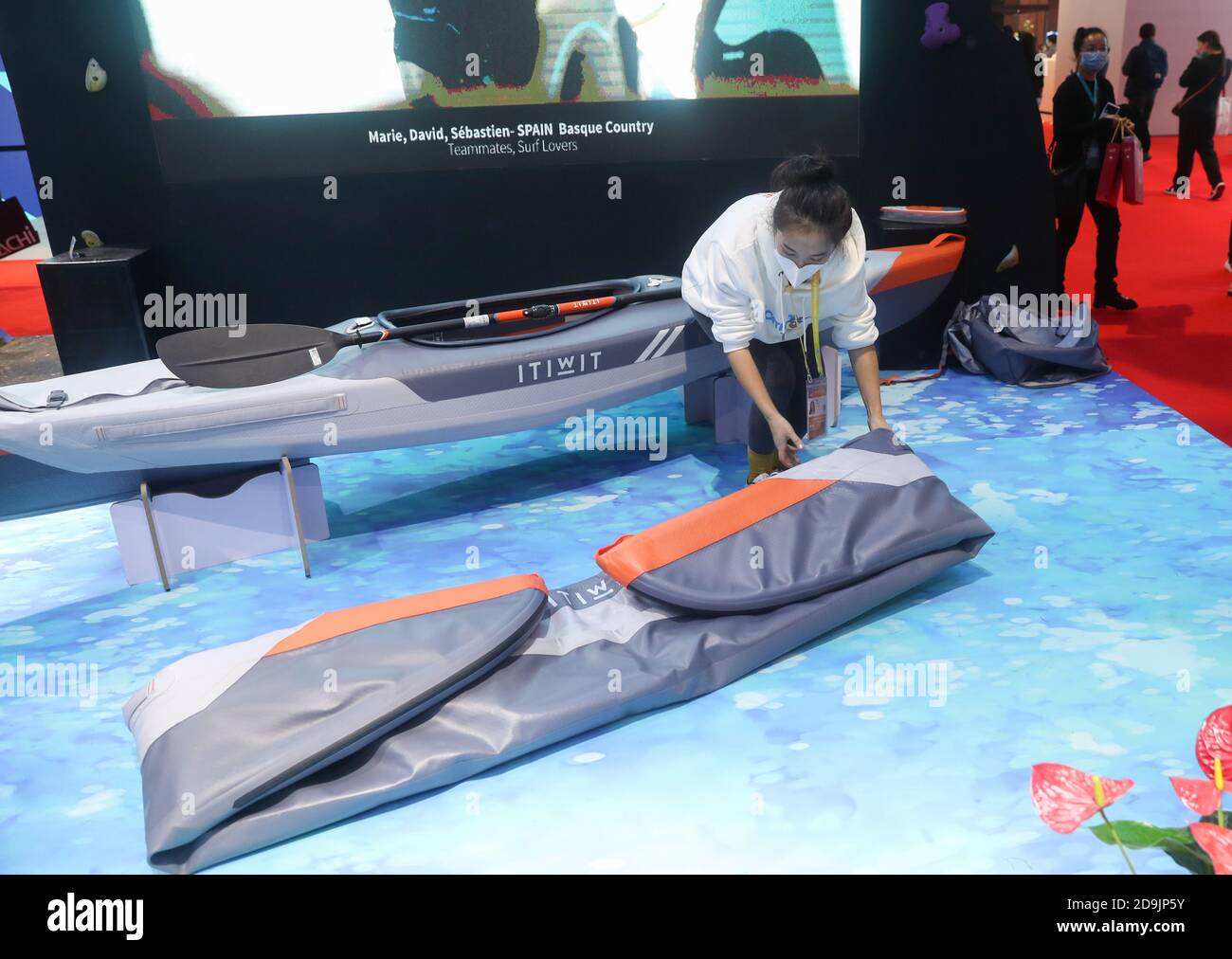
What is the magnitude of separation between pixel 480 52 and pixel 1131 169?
277 centimetres

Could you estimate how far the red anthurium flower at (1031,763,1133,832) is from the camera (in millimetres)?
1123

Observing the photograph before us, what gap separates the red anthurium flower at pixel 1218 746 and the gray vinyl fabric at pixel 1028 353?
301 centimetres

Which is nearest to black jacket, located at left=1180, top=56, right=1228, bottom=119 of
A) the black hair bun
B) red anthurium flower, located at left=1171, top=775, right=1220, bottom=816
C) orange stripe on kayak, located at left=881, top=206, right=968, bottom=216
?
orange stripe on kayak, located at left=881, top=206, right=968, bottom=216

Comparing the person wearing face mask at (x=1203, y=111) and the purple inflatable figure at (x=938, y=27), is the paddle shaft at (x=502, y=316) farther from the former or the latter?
the person wearing face mask at (x=1203, y=111)

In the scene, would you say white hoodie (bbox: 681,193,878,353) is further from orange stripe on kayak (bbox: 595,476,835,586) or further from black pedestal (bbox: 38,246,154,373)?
black pedestal (bbox: 38,246,154,373)

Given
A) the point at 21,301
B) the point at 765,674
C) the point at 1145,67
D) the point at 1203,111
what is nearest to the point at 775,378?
the point at 765,674

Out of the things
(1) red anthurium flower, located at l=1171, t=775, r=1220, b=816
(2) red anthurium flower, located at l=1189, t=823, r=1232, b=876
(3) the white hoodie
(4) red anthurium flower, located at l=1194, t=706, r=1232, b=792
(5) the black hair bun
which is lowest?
(2) red anthurium flower, located at l=1189, t=823, r=1232, b=876

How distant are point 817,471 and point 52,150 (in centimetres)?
320

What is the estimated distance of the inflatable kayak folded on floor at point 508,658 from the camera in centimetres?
173

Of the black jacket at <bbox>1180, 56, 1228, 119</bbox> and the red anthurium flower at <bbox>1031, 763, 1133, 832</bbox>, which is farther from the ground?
the black jacket at <bbox>1180, 56, 1228, 119</bbox>

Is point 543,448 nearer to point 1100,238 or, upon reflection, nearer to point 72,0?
point 72,0

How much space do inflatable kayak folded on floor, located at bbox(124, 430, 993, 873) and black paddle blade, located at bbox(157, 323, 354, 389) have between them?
3.32ft

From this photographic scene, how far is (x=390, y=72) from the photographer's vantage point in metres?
3.85

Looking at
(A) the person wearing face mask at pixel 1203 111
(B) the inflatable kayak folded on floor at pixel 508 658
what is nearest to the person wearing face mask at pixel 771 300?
(B) the inflatable kayak folded on floor at pixel 508 658
